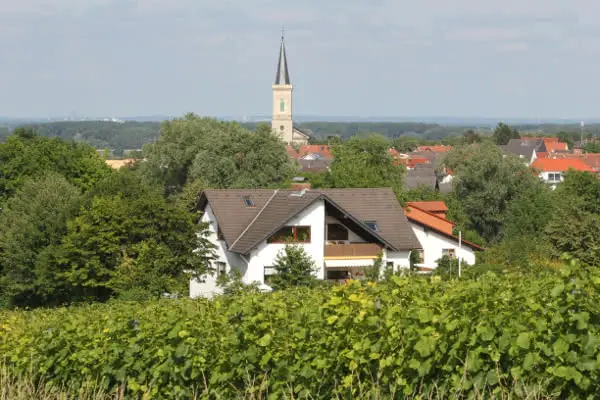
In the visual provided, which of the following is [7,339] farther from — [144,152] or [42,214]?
[144,152]

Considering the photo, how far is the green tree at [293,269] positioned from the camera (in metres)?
35.8

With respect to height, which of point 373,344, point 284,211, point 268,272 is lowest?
point 268,272

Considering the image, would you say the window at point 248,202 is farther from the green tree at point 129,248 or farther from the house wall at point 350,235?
the green tree at point 129,248

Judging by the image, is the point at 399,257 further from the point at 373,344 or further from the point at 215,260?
the point at 373,344

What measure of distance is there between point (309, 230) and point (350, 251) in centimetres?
178

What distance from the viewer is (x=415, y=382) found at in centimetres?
845

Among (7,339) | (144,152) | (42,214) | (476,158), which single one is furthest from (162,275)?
(476,158)

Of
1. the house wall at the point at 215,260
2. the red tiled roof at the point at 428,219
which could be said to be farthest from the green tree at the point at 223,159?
the house wall at the point at 215,260

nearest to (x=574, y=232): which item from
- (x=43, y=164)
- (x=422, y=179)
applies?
(x=43, y=164)

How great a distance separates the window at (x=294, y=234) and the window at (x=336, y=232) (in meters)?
1.49

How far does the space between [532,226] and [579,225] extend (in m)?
17.2

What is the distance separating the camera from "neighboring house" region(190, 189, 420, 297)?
38.9m

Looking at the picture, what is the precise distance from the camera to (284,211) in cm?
4009

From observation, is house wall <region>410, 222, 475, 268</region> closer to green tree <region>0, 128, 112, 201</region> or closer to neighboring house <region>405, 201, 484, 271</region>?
neighboring house <region>405, 201, 484, 271</region>
